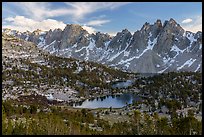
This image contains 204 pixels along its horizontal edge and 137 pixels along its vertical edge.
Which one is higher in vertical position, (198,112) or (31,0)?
(31,0)

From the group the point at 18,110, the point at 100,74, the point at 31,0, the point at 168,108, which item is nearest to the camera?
the point at 31,0

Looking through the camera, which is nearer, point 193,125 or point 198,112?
point 193,125

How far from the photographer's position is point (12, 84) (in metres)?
112

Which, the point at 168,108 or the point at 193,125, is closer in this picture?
the point at 193,125

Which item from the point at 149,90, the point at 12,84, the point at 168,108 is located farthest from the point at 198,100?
the point at 12,84

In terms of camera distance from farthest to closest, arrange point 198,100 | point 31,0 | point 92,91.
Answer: point 92,91
point 198,100
point 31,0

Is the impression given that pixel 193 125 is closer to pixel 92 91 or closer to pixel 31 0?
pixel 31 0

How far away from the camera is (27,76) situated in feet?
409

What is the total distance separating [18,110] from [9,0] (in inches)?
1831

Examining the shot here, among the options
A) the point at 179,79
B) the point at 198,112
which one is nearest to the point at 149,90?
the point at 179,79

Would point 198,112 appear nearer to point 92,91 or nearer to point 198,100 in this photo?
point 198,100

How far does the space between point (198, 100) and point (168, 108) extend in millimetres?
13555

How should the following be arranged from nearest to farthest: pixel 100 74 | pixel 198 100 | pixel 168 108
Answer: pixel 168 108 < pixel 198 100 < pixel 100 74

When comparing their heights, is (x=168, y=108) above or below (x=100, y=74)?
below
